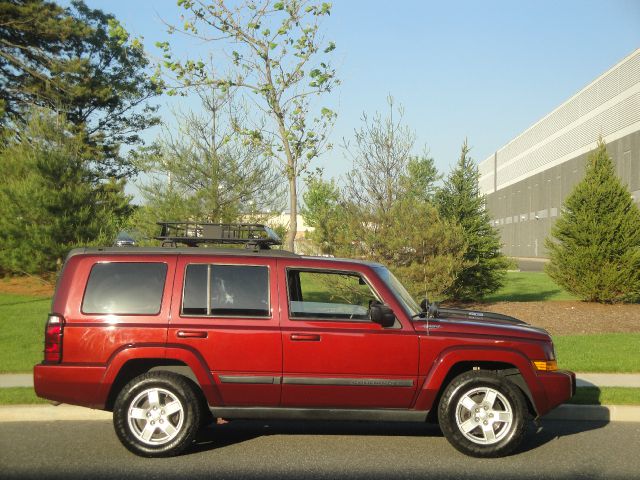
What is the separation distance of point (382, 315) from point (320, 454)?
1.35 m

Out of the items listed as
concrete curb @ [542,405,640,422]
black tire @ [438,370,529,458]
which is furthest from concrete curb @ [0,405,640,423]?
black tire @ [438,370,529,458]

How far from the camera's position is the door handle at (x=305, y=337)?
20.5 feet

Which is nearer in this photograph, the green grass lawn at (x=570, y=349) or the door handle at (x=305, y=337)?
the door handle at (x=305, y=337)

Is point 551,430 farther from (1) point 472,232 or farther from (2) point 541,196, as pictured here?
(2) point 541,196

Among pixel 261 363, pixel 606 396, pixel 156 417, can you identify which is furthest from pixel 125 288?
pixel 606 396

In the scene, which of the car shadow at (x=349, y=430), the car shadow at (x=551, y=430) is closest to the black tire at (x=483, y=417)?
the car shadow at (x=551, y=430)

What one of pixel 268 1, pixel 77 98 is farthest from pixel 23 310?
pixel 77 98

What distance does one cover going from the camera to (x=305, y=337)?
6270 millimetres

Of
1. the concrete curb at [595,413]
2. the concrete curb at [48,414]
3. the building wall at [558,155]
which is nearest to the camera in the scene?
the concrete curb at [48,414]

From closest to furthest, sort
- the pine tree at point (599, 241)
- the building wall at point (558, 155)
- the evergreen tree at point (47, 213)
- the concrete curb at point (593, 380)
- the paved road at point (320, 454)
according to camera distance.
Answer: the paved road at point (320, 454) < the concrete curb at point (593, 380) < the pine tree at point (599, 241) < the evergreen tree at point (47, 213) < the building wall at point (558, 155)

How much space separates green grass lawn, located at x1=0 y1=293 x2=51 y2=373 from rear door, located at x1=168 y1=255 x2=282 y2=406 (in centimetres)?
522

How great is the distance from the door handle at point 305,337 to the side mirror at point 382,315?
0.51 meters

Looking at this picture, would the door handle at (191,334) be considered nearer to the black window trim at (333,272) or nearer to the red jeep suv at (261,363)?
the red jeep suv at (261,363)

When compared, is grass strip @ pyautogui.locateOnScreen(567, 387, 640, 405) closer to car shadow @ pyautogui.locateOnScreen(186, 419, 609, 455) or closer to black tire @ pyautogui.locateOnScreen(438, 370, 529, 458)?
car shadow @ pyautogui.locateOnScreen(186, 419, 609, 455)
